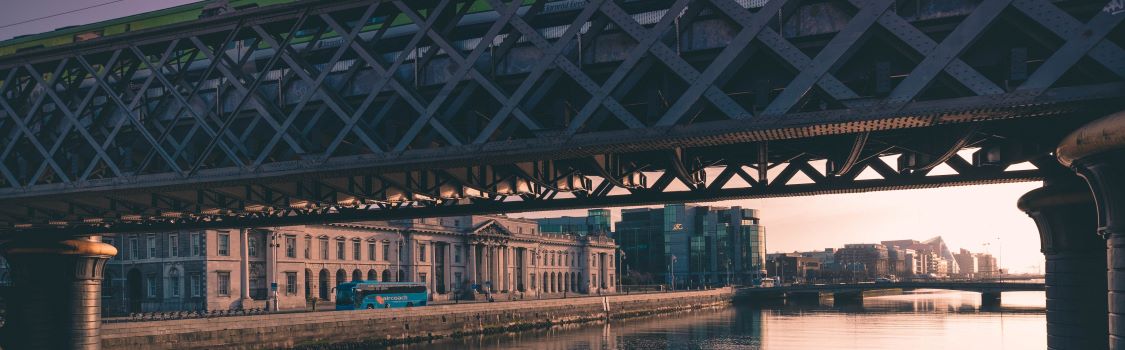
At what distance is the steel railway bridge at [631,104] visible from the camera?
58.2ft

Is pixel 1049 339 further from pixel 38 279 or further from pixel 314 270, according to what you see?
pixel 314 270

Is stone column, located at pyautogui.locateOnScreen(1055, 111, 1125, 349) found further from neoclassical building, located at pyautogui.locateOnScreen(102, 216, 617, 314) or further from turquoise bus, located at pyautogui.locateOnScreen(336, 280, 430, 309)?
neoclassical building, located at pyautogui.locateOnScreen(102, 216, 617, 314)

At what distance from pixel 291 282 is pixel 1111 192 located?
96.6 m

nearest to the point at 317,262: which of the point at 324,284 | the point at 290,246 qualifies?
the point at 324,284

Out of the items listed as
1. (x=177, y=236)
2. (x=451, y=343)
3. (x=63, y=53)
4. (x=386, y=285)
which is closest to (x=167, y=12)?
(x=63, y=53)

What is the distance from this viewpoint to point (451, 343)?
7731 centimetres

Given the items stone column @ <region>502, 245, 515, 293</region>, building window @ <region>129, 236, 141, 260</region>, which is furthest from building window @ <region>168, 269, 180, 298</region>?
stone column @ <region>502, 245, 515, 293</region>

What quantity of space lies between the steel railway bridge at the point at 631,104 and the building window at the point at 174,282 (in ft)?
207

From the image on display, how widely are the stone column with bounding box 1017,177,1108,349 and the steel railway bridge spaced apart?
0.05 metres

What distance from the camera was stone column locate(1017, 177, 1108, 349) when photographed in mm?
23698

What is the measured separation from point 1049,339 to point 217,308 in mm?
81728

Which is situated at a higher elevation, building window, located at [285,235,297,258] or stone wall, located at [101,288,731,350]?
building window, located at [285,235,297,258]

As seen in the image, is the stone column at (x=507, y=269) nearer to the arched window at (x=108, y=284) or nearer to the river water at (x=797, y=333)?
the river water at (x=797, y=333)

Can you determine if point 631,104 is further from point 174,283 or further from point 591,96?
point 174,283
